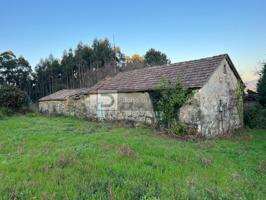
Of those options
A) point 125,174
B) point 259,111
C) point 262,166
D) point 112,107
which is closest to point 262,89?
point 259,111

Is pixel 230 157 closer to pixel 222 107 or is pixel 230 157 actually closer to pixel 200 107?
pixel 200 107

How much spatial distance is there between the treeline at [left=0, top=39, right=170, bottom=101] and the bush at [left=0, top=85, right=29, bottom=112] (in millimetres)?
19572

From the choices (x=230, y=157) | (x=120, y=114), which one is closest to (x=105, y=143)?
(x=230, y=157)

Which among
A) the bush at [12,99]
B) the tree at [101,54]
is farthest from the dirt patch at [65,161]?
the tree at [101,54]

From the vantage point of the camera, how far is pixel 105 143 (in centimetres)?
779

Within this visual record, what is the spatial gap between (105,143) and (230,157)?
4683 millimetres

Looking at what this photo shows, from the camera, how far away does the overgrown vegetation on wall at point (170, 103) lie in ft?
38.9

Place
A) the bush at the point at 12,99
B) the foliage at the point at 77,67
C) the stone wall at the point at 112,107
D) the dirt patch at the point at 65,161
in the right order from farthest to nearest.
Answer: the foliage at the point at 77,67 → the bush at the point at 12,99 → the stone wall at the point at 112,107 → the dirt patch at the point at 65,161

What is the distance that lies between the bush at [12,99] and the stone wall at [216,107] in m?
18.8

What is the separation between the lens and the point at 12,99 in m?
21.8

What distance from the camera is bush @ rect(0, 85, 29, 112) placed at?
2156 cm

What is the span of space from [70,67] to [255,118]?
126 ft

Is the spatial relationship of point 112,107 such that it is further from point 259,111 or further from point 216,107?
point 259,111

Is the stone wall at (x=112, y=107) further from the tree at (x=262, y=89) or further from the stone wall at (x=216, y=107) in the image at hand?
the tree at (x=262, y=89)
